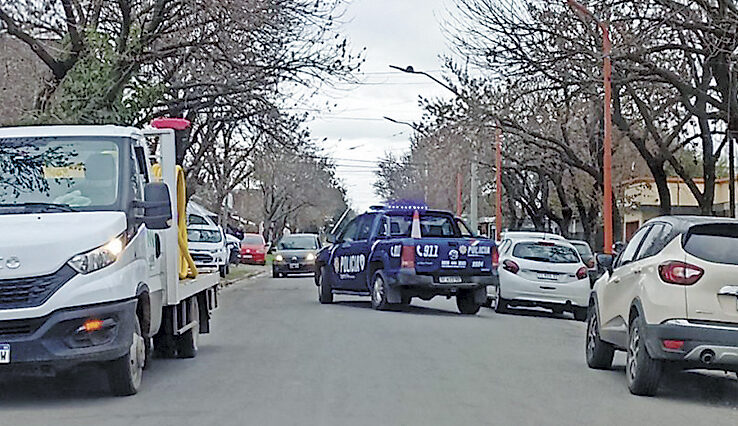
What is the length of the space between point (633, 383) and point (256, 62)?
51.3 feet

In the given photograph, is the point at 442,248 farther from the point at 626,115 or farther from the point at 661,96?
the point at 626,115

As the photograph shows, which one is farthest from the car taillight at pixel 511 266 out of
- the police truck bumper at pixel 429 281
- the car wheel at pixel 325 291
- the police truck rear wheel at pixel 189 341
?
the police truck rear wheel at pixel 189 341

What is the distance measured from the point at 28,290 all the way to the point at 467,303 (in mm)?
12816

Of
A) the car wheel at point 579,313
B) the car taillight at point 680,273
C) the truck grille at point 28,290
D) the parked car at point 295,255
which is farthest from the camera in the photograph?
the parked car at point 295,255

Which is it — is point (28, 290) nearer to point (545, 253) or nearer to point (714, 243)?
point (714, 243)

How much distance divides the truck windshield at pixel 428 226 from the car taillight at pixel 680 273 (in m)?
11.1

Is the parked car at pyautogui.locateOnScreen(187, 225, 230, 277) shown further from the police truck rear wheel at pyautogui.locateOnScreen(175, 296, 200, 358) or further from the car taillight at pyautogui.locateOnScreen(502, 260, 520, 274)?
the police truck rear wheel at pyautogui.locateOnScreen(175, 296, 200, 358)

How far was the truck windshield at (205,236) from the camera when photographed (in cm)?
3496

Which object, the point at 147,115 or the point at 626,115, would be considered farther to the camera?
the point at 626,115

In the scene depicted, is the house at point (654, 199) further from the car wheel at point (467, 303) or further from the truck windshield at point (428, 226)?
the car wheel at point (467, 303)

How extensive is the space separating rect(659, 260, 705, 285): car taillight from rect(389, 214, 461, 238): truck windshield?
11.1 metres

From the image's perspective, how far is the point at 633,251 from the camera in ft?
40.0

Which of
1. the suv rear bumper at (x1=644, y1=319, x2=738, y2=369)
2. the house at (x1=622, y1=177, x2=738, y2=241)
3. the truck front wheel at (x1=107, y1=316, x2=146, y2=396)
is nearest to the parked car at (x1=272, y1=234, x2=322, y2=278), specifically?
the house at (x1=622, y1=177, x2=738, y2=241)

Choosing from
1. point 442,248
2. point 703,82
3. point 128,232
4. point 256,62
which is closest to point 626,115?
point 703,82
